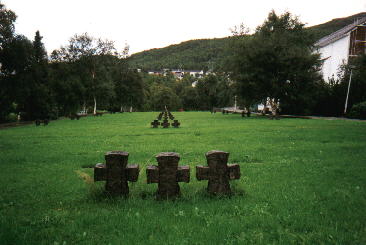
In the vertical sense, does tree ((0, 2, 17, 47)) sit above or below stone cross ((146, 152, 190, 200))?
above

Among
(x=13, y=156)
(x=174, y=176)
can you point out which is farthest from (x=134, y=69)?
(x=174, y=176)

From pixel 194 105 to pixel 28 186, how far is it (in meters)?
104

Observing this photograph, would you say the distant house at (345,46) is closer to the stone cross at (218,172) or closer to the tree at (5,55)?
the tree at (5,55)

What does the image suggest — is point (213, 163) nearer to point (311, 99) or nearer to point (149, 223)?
point (149, 223)

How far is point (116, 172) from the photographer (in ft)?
17.2

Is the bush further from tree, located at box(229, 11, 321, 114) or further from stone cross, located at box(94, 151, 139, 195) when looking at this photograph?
stone cross, located at box(94, 151, 139, 195)

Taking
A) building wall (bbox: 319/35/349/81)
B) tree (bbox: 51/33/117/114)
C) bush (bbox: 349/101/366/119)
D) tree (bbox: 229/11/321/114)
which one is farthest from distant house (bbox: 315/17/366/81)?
tree (bbox: 51/33/117/114)

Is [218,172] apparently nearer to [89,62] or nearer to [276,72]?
[276,72]

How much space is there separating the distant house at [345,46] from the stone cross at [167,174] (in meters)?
50.4

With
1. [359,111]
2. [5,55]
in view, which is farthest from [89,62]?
[359,111]

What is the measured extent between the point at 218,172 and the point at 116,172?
1.81 metres

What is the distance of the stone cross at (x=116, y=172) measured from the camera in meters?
5.12

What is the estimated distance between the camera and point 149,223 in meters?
4.25

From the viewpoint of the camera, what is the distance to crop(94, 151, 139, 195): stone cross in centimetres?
512
